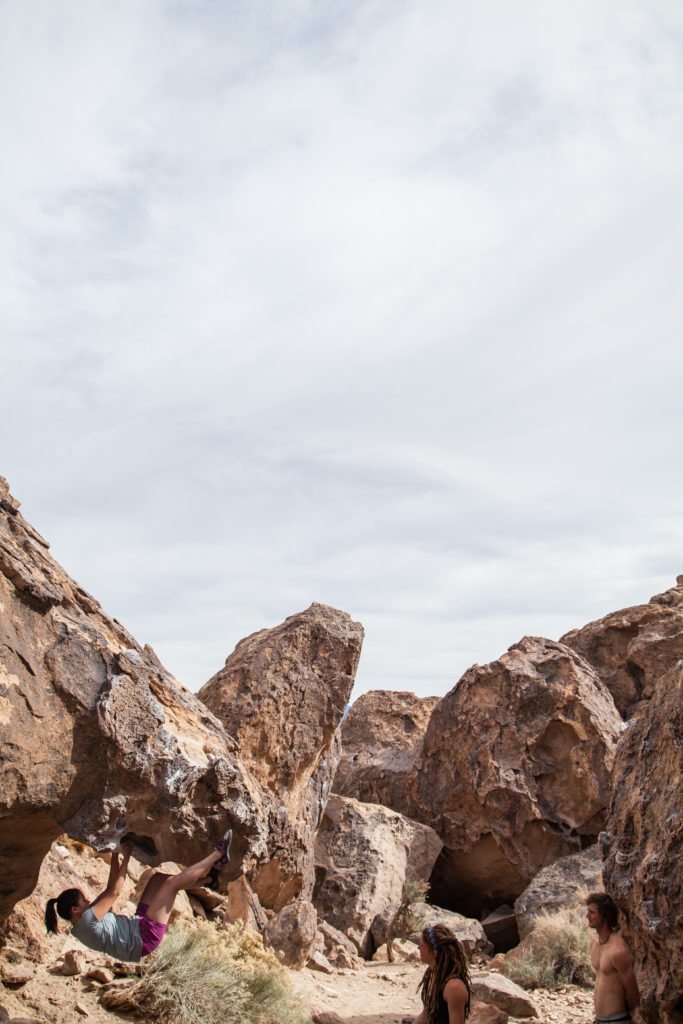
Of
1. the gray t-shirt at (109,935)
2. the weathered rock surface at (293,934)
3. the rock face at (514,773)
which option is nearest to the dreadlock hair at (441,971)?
the gray t-shirt at (109,935)

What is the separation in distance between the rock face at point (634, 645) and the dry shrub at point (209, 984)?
11750 mm

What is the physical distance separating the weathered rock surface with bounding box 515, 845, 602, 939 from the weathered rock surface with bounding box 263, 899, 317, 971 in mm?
4189

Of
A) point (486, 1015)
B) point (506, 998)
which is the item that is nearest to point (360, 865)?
point (506, 998)

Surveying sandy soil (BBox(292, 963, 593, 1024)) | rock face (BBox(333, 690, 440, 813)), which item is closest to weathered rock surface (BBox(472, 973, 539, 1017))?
sandy soil (BBox(292, 963, 593, 1024))

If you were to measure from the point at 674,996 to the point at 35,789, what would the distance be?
4.24 meters

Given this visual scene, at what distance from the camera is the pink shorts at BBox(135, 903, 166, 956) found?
6.35m

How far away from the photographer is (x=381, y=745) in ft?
65.4

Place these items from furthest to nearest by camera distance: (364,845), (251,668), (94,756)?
(364,845), (251,668), (94,756)

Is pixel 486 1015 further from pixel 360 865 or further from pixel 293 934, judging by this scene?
pixel 360 865

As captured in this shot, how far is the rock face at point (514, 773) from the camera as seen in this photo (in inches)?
628

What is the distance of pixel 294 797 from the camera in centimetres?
1171

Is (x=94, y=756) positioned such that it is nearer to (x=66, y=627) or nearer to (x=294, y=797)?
(x=66, y=627)

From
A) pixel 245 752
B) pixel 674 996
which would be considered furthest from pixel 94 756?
pixel 245 752

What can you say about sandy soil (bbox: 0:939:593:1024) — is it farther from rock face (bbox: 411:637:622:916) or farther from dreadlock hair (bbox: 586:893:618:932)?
rock face (bbox: 411:637:622:916)
